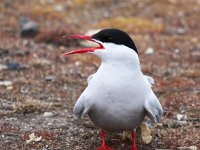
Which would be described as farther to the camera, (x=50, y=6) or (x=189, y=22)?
(x=50, y=6)

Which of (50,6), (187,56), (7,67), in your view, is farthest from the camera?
(50,6)

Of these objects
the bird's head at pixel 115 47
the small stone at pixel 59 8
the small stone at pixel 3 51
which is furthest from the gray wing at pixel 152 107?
the small stone at pixel 59 8

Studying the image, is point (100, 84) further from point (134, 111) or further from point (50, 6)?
point (50, 6)

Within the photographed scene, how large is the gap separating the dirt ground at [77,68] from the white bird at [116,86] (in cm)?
96

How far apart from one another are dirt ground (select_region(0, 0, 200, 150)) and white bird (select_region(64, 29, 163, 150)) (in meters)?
0.96

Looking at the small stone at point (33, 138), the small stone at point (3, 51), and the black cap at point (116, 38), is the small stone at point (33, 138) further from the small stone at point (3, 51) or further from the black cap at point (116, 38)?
the small stone at point (3, 51)

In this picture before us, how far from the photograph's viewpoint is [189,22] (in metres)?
19.8

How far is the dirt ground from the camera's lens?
8.41 m

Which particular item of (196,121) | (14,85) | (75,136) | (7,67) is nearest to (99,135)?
(75,136)

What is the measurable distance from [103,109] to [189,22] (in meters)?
13.4

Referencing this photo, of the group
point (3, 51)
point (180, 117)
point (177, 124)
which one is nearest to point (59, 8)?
point (3, 51)

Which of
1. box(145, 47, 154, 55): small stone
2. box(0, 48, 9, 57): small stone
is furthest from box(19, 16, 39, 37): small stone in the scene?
box(145, 47, 154, 55): small stone

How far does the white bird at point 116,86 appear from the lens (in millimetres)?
6828

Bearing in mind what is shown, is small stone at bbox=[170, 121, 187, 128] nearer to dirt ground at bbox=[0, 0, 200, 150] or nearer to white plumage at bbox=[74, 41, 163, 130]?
dirt ground at bbox=[0, 0, 200, 150]
